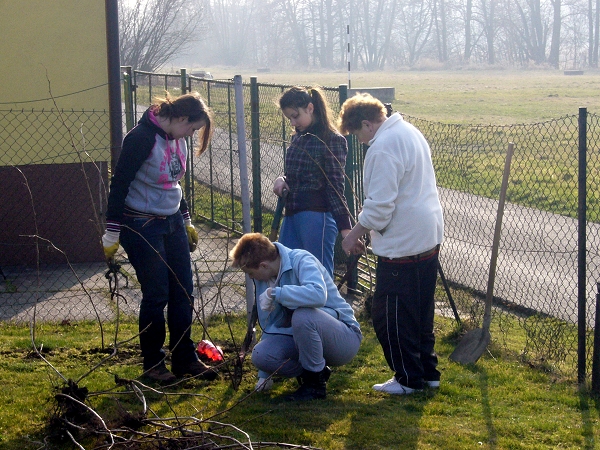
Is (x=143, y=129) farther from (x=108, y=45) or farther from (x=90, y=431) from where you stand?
(x=108, y=45)

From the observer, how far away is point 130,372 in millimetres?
4832

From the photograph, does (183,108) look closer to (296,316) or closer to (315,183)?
(315,183)

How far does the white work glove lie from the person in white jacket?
54 centimetres

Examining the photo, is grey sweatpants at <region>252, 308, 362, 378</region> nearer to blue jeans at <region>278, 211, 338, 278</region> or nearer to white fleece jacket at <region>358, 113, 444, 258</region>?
white fleece jacket at <region>358, 113, 444, 258</region>

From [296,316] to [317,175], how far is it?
50.1 inches

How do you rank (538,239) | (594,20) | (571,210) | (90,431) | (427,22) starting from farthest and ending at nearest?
(427,22) → (594,20) → (571,210) → (538,239) → (90,431)

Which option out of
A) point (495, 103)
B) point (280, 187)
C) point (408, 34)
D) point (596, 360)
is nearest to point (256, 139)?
point (280, 187)

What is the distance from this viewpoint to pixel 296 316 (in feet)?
13.5

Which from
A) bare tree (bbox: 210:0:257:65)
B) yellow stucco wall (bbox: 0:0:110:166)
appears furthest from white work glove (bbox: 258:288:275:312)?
bare tree (bbox: 210:0:257:65)

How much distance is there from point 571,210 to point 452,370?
6149 mm

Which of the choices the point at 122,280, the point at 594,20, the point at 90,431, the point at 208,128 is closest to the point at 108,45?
the point at 122,280

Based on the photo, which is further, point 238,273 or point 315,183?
point 238,273

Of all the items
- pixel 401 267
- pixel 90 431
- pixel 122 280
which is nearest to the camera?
pixel 90 431

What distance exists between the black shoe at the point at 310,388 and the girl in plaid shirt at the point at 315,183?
40.7 inches
